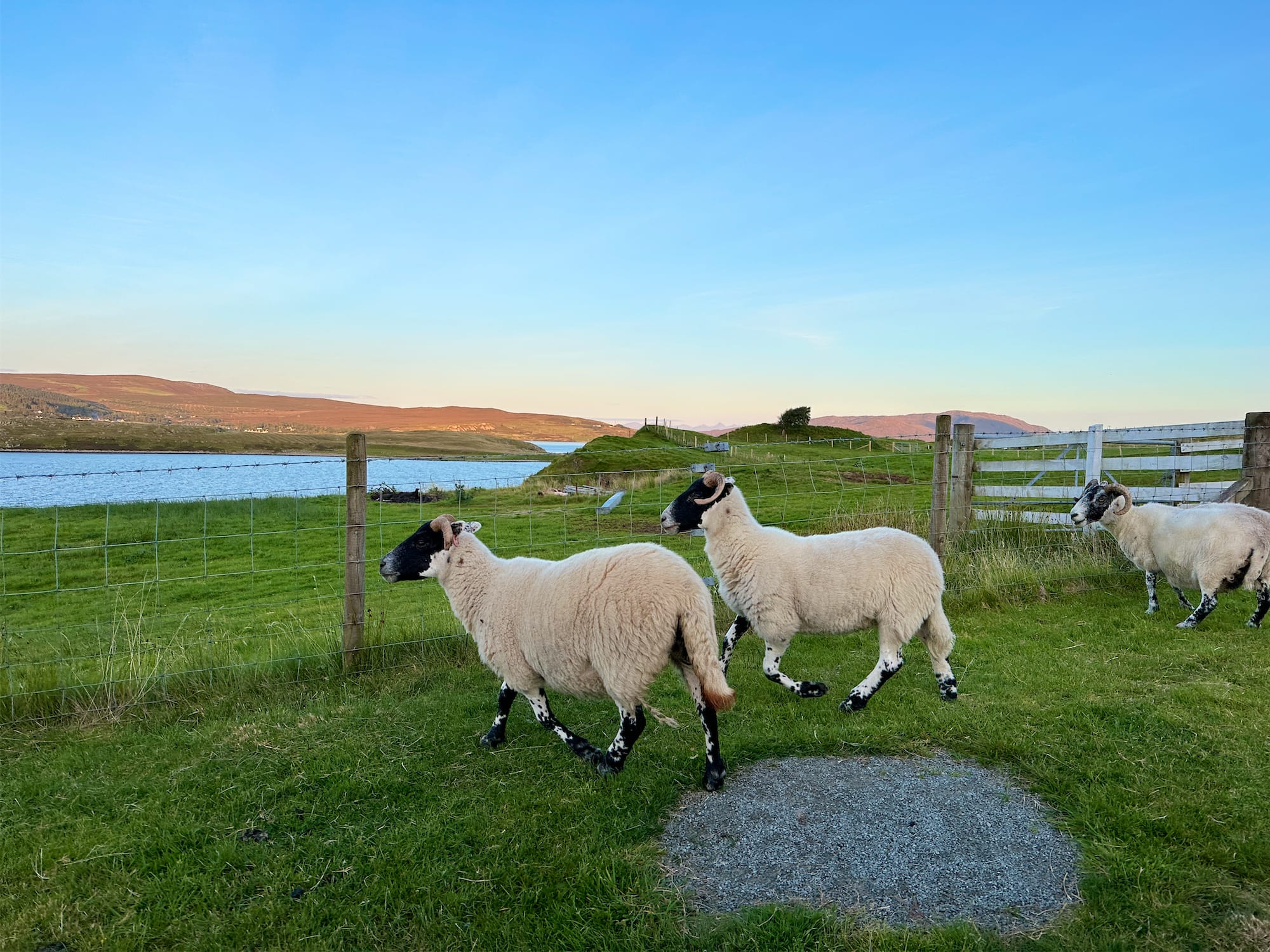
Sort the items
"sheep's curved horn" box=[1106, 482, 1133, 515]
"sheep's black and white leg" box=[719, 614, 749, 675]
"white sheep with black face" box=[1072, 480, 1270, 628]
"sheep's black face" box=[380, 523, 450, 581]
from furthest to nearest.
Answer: "sheep's curved horn" box=[1106, 482, 1133, 515] → "white sheep with black face" box=[1072, 480, 1270, 628] → "sheep's black and white leg" box=[719, 614, 749, 675] → "sheep's black face" box=[380, 523, 450, 581]

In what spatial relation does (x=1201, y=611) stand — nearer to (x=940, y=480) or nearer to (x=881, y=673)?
(x=940, y=480)

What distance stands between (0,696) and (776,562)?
6835 mm

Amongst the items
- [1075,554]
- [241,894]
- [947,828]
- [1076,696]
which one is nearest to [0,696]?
[241,894]

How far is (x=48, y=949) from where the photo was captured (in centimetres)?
326

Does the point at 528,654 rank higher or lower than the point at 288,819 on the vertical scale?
higher

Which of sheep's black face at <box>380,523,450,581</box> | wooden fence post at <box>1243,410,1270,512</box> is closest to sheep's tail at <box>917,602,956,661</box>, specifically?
sheep's black face at <box>380,523,450,581</box>

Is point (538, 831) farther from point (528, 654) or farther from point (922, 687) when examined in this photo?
point (922, 687)

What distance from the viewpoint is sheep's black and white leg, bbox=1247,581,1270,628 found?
8188 millimetres

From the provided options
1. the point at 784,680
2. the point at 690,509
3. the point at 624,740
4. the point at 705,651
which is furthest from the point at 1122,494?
the point at 624,740

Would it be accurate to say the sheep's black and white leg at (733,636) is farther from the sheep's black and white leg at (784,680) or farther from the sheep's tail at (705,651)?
the sheep's tail at (705,651)

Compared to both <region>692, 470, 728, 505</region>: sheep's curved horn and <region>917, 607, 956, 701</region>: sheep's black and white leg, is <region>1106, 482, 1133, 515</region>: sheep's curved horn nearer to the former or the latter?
<region>917, 607, 956, 701</region>: sheep's black and white leg

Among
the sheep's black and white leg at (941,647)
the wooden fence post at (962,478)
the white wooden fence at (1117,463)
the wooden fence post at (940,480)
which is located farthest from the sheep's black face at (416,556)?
the white wooden fence at (1117,463)

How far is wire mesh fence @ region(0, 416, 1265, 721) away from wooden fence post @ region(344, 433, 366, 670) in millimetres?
131

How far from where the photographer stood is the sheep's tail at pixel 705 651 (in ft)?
14.5
